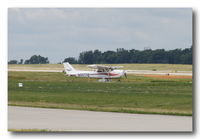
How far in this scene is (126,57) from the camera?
18578 mm

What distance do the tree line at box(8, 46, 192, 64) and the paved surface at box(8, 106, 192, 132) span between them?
1.40 m

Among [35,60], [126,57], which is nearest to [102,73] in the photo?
[126,57]

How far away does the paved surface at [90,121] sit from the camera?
13.0m

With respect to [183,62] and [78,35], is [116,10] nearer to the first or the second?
[78,35]

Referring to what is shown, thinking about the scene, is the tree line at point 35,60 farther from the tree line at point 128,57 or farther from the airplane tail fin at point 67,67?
the airplane tail fin at point 67,67

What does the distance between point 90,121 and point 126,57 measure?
491 cm

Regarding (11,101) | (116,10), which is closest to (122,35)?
(116,10)

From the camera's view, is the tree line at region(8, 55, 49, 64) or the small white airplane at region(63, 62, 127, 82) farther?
the small white airplane at region(63, 62, 127, 82)

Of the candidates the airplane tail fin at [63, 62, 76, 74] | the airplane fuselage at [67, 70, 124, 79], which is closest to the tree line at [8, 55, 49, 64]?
the airplane tail fin at [63, 62, 76, 74]

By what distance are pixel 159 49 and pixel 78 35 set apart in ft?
7.21

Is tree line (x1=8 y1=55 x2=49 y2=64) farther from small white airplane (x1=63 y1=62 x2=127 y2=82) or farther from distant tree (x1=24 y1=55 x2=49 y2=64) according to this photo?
small white airplane (x1=63 y1=62 x2=127 y2=82)

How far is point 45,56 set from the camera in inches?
550

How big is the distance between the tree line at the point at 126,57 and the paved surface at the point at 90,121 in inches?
55.1

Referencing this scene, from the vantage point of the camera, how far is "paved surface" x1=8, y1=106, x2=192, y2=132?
42.5 feet
